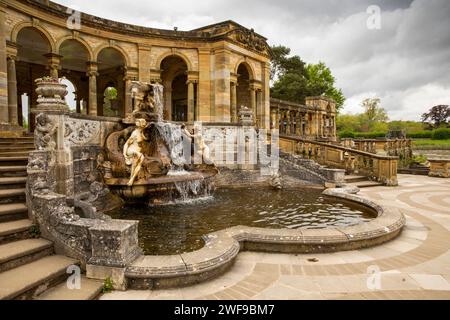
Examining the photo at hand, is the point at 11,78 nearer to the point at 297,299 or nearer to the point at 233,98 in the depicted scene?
the point at 233,98

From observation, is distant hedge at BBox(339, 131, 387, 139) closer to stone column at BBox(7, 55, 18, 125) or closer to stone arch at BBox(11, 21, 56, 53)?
stone arch at BBox(11, 21, 56, 53)

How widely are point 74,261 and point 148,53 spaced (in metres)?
15.5

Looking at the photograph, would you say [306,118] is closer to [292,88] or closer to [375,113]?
[292,88]

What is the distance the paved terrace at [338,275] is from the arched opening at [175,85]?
49.8 ft

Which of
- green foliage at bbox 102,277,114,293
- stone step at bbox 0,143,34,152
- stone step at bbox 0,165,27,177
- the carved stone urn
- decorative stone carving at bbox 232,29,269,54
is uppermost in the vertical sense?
decorative stone carving at bbox 232,29,269,54

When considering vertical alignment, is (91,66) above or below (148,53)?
below

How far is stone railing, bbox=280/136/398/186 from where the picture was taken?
12297mm

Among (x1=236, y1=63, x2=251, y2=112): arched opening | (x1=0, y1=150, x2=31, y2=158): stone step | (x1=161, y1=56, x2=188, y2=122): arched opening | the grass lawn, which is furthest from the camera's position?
the grass lawn

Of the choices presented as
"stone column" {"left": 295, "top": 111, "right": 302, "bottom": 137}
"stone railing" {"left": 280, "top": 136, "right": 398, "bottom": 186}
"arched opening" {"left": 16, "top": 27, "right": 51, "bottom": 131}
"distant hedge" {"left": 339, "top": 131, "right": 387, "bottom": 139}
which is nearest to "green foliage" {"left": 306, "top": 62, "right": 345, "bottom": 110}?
"distant hedge" {"left": 339, "top": 131, "right": 387, "bottom": 139}

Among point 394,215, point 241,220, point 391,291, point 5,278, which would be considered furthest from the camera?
point 241,220

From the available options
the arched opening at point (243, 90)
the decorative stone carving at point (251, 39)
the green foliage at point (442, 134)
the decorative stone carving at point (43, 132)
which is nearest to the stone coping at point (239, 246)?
the decorative stone carving at point (43, 132)

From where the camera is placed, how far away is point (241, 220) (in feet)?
21.8

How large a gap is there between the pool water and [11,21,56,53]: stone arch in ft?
33.1
